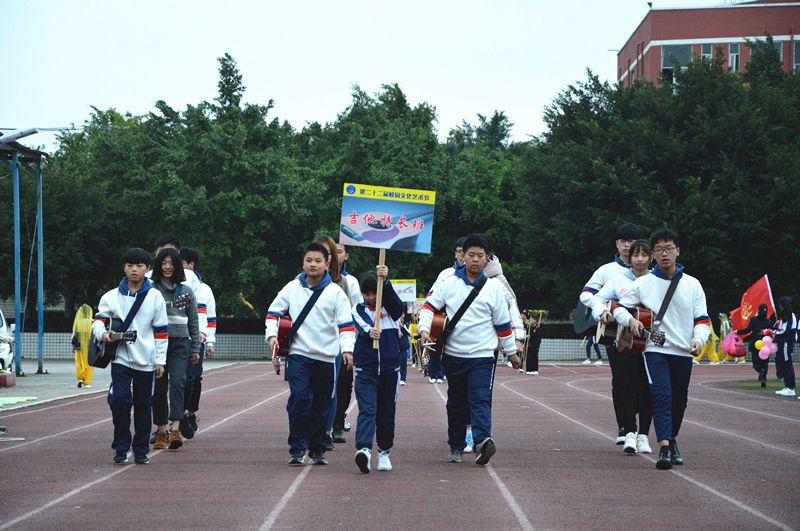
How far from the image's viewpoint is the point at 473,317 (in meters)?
7.63

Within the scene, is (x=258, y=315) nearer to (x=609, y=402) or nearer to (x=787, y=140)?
(x=787, y=140)

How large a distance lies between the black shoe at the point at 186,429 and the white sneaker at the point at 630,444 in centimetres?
415

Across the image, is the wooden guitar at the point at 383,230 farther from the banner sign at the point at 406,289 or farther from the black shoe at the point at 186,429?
the banner sign at the point at 406,289

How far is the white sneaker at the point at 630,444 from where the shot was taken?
8375 mm

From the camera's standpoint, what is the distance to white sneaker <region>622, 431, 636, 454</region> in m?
8.38

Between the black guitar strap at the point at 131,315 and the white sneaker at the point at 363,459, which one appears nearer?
the white sneaker at the point at 363,459

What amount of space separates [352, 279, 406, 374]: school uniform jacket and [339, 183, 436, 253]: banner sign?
2.23ft

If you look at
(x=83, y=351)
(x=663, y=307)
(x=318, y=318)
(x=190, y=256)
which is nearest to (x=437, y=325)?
(x=318, y=318)

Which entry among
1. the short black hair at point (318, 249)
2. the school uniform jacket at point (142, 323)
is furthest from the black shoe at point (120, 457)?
the short black hair at point (318, 249)

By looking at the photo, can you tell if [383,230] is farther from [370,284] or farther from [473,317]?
[473,317]

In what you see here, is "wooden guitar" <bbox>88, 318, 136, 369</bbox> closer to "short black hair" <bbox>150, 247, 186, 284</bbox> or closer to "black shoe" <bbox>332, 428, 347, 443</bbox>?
"short black hair" <bbox>150, 247, 186, 284</bbox>

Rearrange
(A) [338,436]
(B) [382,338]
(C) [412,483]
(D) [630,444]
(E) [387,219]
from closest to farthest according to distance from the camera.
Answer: (C) [412,483] → (B) [382,338] → (E) [387,219] → (D) [630,444] → (A) [338,436]

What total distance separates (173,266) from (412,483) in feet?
10.6

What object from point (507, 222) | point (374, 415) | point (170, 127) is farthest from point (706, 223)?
point (374, 415)
